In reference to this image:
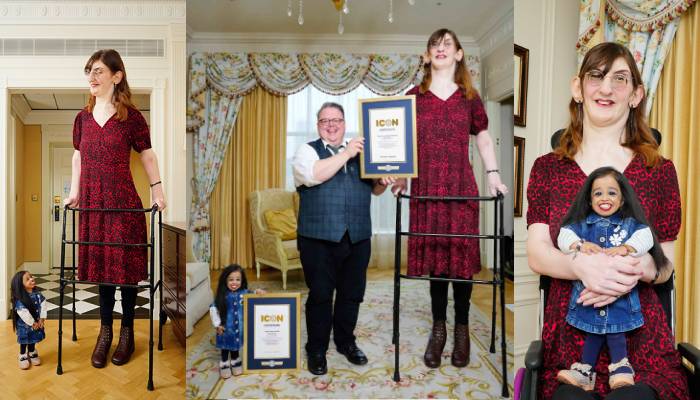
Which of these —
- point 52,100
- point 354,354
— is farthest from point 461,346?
point 52,100

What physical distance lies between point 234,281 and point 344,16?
104cm

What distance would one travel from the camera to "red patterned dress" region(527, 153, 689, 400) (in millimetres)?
1460

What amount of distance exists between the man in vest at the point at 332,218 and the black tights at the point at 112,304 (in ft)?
2.39

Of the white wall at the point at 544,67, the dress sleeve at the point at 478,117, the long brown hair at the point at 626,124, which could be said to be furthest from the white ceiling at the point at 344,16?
the long brown hair at the point at 626,124

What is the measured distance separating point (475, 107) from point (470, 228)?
424mm

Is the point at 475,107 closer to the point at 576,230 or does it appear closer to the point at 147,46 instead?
the point at 576,230

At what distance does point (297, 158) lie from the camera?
60.8 inches

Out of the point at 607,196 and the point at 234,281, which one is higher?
the point at 607,196

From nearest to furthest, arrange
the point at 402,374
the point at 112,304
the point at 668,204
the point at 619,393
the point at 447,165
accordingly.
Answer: the point at 619,393
the point at 668,204
the point at 447,165
the point at 402,374
the point at 112,304

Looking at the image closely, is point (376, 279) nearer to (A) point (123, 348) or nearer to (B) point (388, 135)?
(B) point (388, 135)

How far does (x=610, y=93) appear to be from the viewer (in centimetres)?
149

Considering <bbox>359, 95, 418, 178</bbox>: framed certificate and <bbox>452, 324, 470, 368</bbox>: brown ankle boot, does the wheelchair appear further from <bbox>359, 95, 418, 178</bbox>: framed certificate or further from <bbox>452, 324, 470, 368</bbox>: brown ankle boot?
<bbox>359, 95, 418, 178</bbox>: framed certificate

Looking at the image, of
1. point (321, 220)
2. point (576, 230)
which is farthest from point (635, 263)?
point (321, 220)

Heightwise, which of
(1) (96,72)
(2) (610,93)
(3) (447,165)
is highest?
(1) (96,72)
